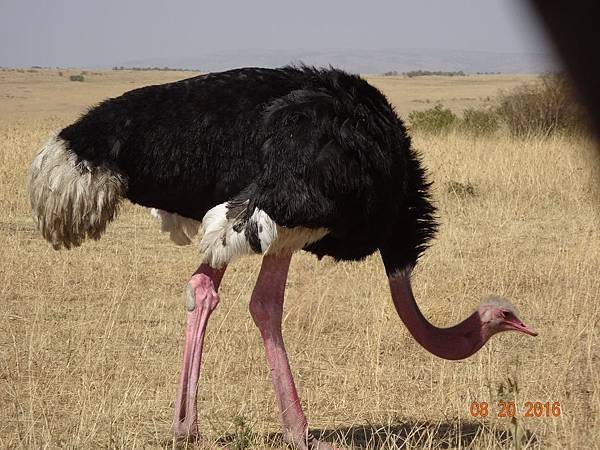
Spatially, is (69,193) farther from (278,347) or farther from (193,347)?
(278,347)

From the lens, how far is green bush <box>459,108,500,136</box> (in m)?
15.9

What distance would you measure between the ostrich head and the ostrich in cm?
1

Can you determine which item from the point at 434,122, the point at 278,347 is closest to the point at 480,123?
the point at 434,122

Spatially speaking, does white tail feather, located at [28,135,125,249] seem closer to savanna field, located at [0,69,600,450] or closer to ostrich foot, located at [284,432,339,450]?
savanna field, located at [0,69,600,450]

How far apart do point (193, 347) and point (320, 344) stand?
1798mm

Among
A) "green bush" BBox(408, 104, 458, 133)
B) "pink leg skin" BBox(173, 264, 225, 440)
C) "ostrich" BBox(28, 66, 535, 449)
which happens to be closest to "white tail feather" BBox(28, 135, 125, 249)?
"ostrich" BBox(28, 66, 535, 449)

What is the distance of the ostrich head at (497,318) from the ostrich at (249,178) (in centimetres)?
1

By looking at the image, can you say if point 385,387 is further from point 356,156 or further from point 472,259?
point 472,259

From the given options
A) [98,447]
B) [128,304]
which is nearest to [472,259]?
[128,304]

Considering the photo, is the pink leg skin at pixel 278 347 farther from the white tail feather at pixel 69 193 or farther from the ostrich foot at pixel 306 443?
the white tail feather at pixel 69 193

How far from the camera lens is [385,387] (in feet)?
14.8

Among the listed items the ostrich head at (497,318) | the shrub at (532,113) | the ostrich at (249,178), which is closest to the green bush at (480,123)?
the shrub at (532,113)

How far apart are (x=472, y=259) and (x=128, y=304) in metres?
2.67

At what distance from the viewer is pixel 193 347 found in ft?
11.9
